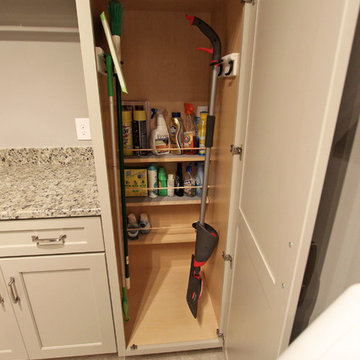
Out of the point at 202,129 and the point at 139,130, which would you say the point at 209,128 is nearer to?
the point at 202,129

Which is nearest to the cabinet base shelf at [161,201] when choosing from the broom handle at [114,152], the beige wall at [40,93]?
the broom handle at [114,152]

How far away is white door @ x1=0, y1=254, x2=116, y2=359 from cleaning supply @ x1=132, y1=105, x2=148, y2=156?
2.01 ft

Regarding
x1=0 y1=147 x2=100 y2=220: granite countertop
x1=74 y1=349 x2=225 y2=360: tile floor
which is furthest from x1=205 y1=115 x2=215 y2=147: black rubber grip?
x1=74 y1=349 x2=225 y2=360: tile floor

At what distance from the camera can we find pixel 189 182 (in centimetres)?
156

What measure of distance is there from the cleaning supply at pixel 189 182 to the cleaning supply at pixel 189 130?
14 centimetres

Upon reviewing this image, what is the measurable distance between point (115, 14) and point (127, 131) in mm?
550

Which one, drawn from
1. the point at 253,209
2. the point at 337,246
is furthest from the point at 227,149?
the point at 337,246

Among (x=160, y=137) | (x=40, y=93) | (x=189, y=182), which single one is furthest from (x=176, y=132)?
(x=40, y=93)

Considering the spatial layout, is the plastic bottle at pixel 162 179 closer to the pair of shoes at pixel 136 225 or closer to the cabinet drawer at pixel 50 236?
the pair of shoes at pixel 136 225

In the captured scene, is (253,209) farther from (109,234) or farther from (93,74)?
(93,74)

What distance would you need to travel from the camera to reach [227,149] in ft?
3.74

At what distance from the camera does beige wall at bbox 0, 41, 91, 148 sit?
4.26ft

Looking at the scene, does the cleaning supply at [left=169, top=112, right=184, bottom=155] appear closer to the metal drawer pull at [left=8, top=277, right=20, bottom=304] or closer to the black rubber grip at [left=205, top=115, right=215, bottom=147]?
the black rubber grip at [left=205, top=115, right=215, bottom=147]

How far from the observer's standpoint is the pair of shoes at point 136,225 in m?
1.62
